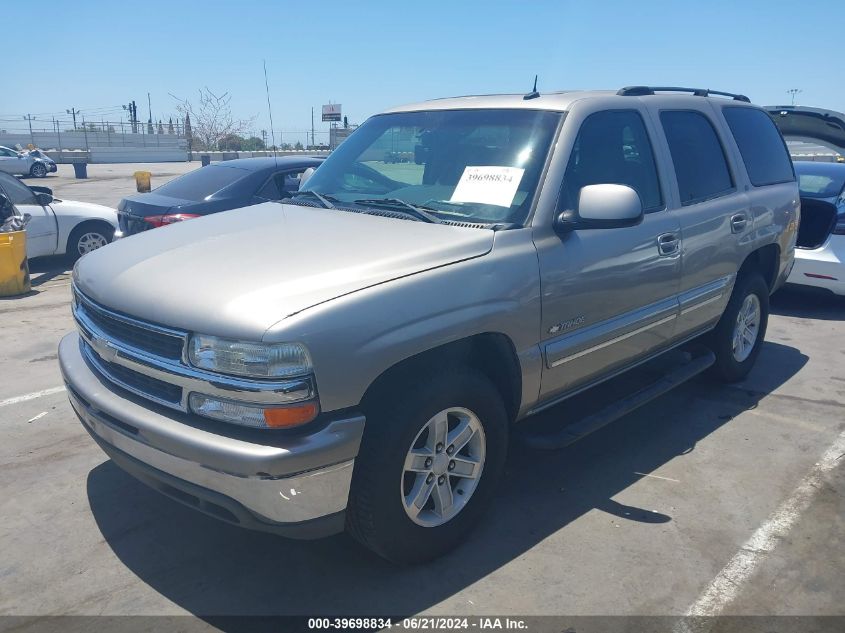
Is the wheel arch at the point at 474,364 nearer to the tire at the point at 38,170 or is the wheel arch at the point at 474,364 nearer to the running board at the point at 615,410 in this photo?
the running board at the point at 615,410

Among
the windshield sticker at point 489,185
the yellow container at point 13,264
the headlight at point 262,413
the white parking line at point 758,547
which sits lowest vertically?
the white parking line at point 758,547

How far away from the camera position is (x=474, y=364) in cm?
333

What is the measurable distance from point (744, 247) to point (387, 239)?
297 centimetres

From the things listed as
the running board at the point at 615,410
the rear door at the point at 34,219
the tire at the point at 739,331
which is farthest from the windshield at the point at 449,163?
the rear door at the point at 34,219

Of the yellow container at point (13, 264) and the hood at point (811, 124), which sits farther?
the yellow container at point (13, 264)

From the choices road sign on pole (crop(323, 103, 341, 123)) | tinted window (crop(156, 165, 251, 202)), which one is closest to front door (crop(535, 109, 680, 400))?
tinted window (crop(156, 165, 251, 202))

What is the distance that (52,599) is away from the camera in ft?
9.70

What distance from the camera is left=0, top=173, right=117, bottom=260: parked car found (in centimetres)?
939

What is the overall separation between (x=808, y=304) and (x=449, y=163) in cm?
611

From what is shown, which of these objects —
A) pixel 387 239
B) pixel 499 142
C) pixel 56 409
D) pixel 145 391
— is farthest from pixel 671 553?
pixel 56 409

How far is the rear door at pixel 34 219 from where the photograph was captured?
9336 mm

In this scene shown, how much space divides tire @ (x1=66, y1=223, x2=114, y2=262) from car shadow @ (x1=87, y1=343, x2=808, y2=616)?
676cm

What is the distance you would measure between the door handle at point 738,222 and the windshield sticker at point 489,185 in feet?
6.55

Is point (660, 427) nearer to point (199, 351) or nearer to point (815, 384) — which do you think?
point (815, 384)
